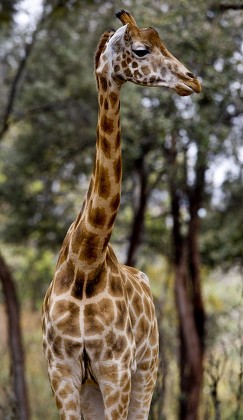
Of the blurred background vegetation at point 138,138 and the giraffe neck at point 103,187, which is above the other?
the blurred background vegetation at point 138,138

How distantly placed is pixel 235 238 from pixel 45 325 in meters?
5.40

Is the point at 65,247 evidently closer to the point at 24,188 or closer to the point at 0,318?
the point at 24,188

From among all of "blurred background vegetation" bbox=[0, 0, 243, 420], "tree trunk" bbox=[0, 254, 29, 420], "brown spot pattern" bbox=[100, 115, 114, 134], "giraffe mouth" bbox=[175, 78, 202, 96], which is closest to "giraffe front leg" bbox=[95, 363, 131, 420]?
"brown spot pattern" bbox=[100, 115, 114, 134]

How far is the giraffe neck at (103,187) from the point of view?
2771 mm

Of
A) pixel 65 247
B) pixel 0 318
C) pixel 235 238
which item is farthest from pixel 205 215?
pixel 0 318

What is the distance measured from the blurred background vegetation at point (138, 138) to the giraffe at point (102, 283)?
2.58m

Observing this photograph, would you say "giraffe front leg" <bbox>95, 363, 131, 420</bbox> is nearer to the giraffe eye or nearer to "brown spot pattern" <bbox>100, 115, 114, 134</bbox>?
"brown spot pattern" <bbox>100, 115, 114, 134</bbox>

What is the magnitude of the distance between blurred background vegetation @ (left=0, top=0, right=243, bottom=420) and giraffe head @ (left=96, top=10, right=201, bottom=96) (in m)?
3.02

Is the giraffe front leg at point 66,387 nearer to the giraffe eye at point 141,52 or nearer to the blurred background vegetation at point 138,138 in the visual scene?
the giraffe eye at point 141,52

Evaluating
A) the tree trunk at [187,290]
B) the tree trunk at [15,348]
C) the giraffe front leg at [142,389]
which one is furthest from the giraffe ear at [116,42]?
the tree trunk at [187,290]

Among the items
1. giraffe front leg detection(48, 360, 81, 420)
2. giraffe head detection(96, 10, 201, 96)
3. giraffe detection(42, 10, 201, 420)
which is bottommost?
giraffe front leg detection(48, 360, 81, 420)

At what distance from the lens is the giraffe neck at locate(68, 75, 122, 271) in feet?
9.09

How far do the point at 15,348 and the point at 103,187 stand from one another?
154 inches

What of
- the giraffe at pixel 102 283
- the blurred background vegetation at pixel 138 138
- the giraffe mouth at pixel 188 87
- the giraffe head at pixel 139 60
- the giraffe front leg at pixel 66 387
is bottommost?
the giraffe front leg at pixel 66 387
